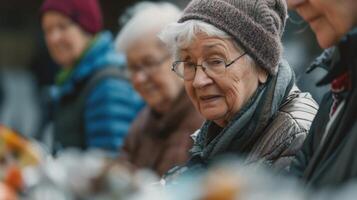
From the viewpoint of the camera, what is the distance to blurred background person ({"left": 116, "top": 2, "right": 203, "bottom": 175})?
5.61 meters

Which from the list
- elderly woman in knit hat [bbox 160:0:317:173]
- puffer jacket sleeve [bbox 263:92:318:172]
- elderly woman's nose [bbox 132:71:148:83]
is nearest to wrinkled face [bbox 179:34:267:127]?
elderly woman in knit hat [bbox 160:0:317:173]

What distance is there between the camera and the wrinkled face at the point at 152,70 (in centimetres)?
585

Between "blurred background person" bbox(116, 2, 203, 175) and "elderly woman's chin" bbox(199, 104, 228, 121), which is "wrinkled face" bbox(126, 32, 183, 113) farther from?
"elderly woman's chin" bbox(199, 104, 228, 121)

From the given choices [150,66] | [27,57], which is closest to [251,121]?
[150,66]

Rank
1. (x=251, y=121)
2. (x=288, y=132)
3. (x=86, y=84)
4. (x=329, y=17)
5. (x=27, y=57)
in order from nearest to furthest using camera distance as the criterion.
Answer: (x=329, y=17)
(x=288, y=132)
(x=251, y=121)
(x=86, y=84)
(x=27, y=57)

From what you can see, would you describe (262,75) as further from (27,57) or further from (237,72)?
(27,57)

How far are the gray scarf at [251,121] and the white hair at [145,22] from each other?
6.56 ft

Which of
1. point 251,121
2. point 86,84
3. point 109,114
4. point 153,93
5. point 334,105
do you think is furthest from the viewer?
point 86,84

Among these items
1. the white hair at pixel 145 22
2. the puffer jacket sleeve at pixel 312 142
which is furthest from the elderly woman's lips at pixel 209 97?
the white hair at pixel 145 22

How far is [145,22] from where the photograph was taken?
6.02 metres

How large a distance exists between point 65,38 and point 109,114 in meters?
0.80

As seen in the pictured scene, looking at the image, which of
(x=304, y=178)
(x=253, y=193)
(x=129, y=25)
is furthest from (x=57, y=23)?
(x=253, y=193)

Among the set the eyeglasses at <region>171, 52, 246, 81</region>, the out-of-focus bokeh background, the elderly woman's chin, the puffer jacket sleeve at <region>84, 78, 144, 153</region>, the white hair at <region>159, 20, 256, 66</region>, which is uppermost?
the white hair at <region>159, 20, 256, 66</region>

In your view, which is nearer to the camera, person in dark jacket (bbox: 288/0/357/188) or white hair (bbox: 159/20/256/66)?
person in dark jacket (bbox: 288/0/357/188)
